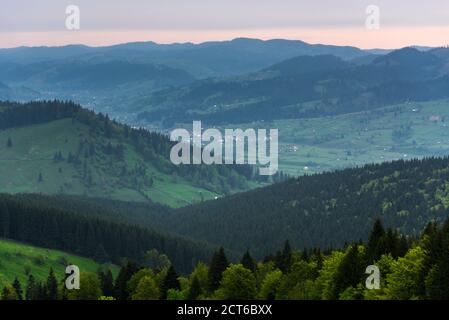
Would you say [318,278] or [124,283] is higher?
[318,278]

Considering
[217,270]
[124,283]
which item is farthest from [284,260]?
[124,283]

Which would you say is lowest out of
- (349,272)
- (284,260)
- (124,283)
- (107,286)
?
(107,286)

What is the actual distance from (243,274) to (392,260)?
25249mm

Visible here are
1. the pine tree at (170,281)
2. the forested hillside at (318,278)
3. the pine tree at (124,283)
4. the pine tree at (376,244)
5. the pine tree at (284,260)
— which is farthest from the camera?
the pine tree at (124,283)

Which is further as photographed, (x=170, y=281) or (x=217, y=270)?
(x=170, y=281)

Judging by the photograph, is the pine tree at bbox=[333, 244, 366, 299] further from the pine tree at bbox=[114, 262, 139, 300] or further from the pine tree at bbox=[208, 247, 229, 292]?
the pine tree at bbox=[114, 262, 139, 300]

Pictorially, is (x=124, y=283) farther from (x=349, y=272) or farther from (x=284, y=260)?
(x=349, y=272)

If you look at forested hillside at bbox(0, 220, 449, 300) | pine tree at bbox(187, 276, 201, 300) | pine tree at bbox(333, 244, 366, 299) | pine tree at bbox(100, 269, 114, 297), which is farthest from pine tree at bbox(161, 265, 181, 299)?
pine tree at bbox(333, 244, 366, 299)

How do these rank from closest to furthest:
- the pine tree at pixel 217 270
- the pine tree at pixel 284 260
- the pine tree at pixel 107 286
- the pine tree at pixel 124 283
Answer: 1. the pine tree at pixel 217 270
2. the pine tree at pixel 284 260
3. the pine tree at pixel 124 283
4. the pine tree at pixel 107 286

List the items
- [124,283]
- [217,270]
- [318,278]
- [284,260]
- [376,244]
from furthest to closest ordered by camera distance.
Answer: [124,283] < [284,260] < [217,270] < [318,278] < [376,244]

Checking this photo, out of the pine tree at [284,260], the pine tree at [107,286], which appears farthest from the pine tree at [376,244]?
the pine tree at [107,286]

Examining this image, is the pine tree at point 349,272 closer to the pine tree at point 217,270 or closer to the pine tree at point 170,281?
the pine tree at point 217,270
